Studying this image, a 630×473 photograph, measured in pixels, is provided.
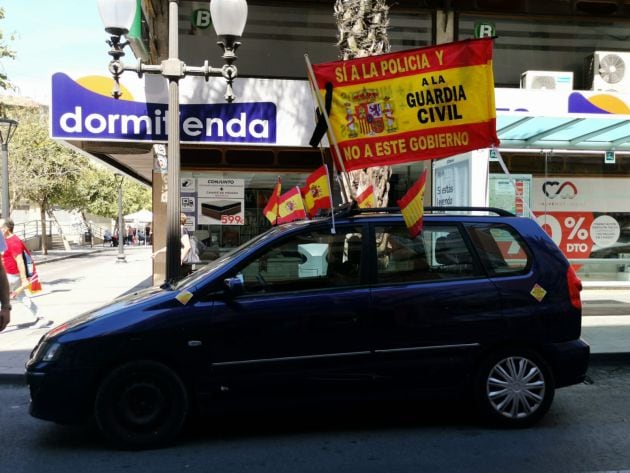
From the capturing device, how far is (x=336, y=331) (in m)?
4.42

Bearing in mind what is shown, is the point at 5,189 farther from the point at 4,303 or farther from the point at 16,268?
the point at 4,303

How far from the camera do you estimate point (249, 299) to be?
441 cm

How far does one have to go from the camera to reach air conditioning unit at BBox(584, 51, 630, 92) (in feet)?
40.6

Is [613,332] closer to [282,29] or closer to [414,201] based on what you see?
[414,201]

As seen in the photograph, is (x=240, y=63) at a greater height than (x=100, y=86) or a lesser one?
greater

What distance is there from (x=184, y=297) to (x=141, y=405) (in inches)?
33.0

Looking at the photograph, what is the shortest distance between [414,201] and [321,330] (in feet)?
4.05

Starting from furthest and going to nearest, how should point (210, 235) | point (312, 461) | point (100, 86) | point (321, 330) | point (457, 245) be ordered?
point (210, 235), point (100, 86), point (457, 245), point (321, 330), point (312, 461)

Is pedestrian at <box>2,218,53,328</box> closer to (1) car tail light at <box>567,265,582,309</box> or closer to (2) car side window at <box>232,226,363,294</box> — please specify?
(2) car side window at <box>232,226,363,294</box>

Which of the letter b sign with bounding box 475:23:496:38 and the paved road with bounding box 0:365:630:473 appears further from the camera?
the letter b sign with bounding box 475:23:496:38

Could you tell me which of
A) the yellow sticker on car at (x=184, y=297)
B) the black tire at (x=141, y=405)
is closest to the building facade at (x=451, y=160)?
the yellow sticker on car at (x=184, y=297)

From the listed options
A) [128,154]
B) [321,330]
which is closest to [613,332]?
[321,330]

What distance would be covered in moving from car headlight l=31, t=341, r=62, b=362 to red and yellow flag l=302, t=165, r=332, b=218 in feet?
8.81

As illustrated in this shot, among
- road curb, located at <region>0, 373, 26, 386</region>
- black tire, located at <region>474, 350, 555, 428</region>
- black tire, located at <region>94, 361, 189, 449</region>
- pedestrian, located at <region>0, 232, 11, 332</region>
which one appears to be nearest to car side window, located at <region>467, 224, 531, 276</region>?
black tire, located at <region>474, 350, 555, 428</region>
